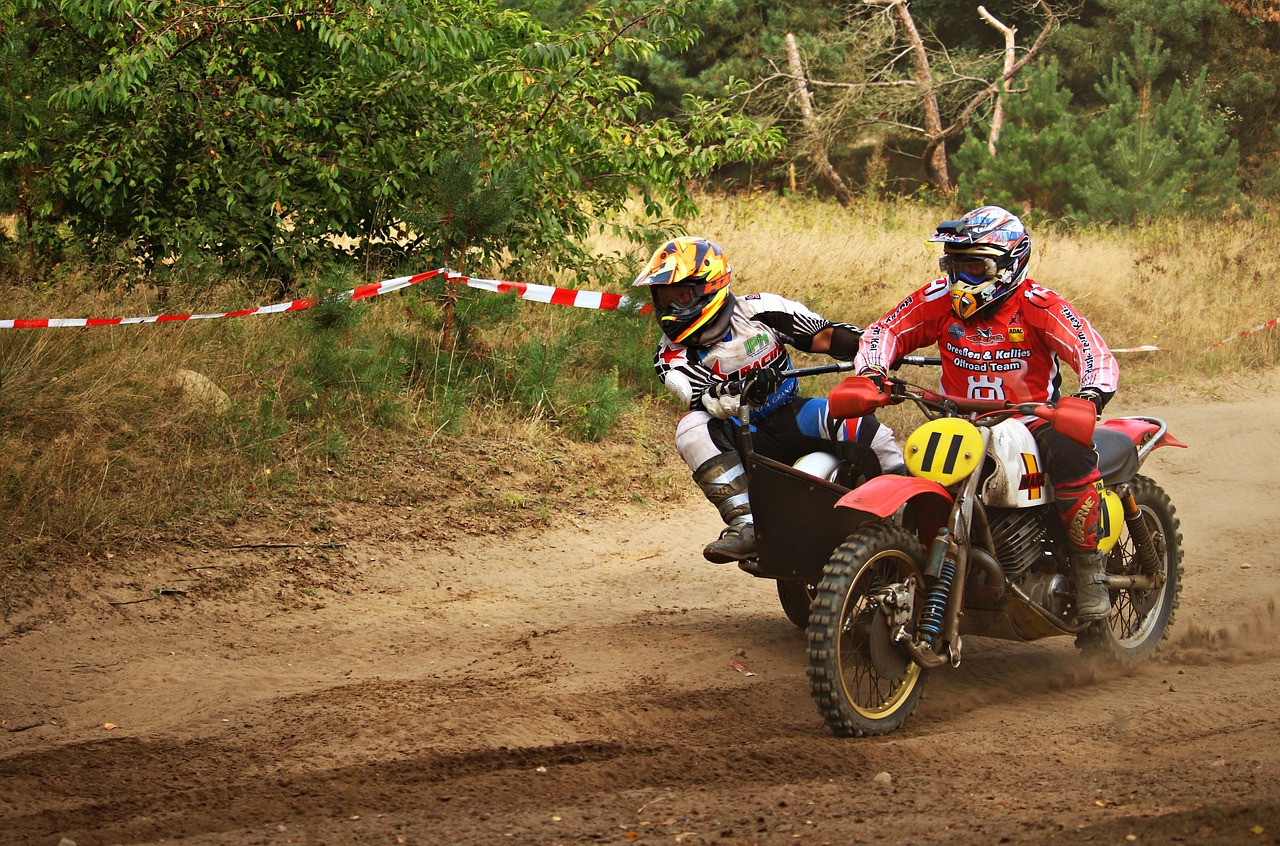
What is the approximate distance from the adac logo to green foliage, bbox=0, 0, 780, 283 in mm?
4697

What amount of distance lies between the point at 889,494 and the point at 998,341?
1266mm

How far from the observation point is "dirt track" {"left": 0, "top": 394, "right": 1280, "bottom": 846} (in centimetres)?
389

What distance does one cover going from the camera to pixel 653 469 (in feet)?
32.2

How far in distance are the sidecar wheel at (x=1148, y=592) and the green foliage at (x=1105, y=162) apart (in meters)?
15.2

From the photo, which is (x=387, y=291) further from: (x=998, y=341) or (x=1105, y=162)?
(x=1105, y=162)

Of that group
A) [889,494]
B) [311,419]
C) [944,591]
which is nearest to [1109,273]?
[311,419]

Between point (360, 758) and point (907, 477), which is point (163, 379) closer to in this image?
point (360, 758)

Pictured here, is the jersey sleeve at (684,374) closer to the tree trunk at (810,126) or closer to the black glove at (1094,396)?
the black glove at (1094,396)

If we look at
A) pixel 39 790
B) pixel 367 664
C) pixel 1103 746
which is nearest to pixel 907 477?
pixel 1103 746

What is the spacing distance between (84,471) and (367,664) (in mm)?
2651

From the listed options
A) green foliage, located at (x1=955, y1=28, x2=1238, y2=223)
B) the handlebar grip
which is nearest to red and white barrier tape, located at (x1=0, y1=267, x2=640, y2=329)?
the handlebar grip

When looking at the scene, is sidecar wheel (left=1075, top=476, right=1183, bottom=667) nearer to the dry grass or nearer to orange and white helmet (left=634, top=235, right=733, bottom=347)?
orange and white helmet (left=634, top=235, right=733, bottom=347)

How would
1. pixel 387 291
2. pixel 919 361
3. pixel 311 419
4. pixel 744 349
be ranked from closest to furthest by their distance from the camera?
pixel 919 361, pixel 744 349, pixel 311 419, pixel 387 291

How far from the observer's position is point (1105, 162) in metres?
21.0
